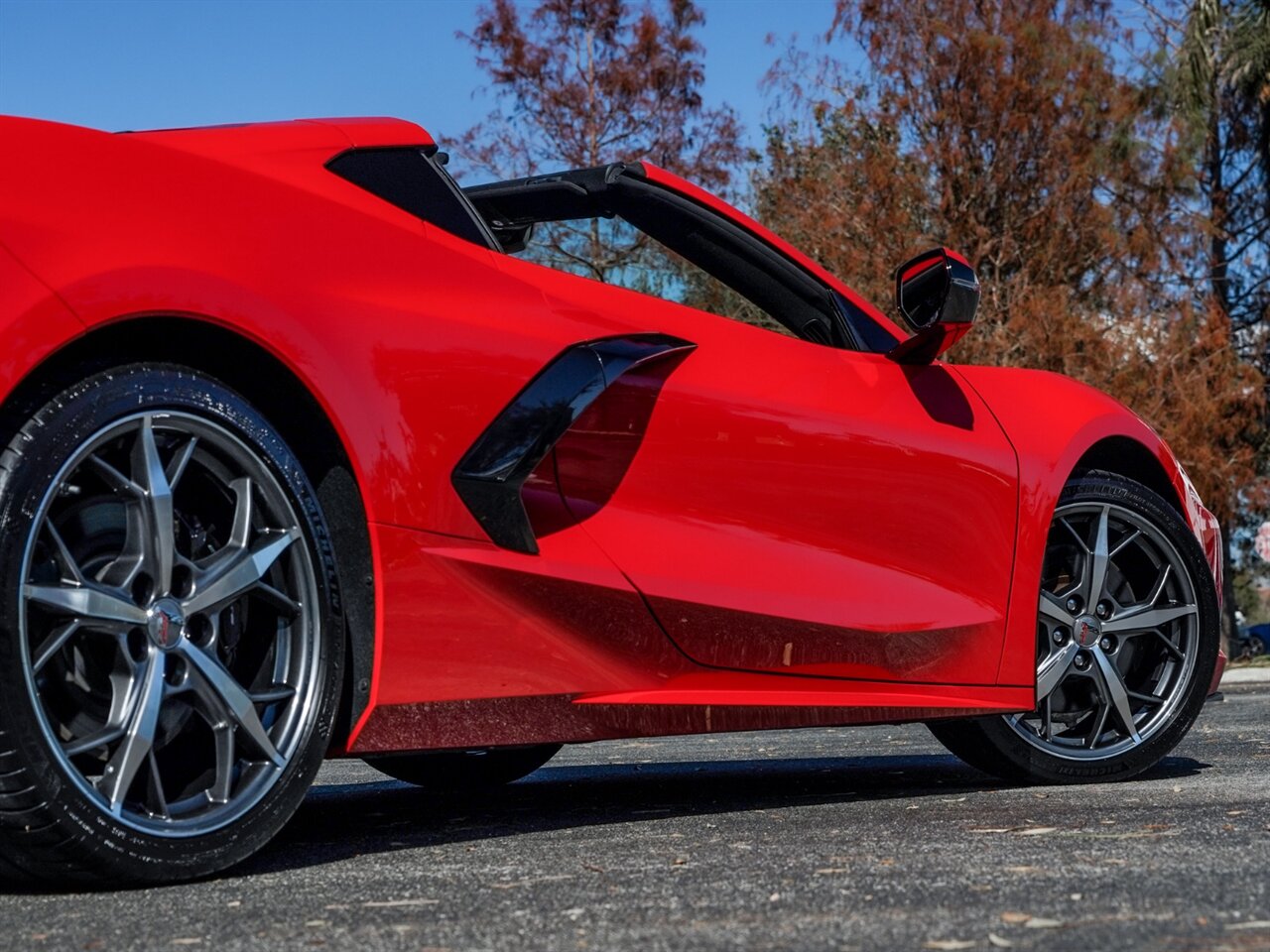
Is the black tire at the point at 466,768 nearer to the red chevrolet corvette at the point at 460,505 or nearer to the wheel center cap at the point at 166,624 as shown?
the red chevrolet corvette at the point at 460,505

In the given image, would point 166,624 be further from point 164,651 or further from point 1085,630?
point 1085,630

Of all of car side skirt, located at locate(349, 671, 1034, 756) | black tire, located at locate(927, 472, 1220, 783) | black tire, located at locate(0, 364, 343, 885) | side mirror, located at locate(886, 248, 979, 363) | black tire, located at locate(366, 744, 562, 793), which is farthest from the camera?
black tire, located at locate(366, 744, 562, 793)

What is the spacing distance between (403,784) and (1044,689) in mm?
2158

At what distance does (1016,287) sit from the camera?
715 inches

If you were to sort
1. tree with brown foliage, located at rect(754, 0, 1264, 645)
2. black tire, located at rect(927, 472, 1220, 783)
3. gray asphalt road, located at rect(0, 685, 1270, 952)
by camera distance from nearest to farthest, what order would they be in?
gray asphalt road, located at rect(0, 685, 1270, 952) < black tire, located at rect(927, 472, 1220, 783) < tree with brown foliage, located at rect(754, 0, 1264, 645)

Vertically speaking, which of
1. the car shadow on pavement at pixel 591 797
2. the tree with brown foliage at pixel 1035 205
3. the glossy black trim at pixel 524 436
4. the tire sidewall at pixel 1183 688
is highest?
the tree with brown foliage at pixel 1035 205

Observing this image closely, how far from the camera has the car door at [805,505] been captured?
3527 mm

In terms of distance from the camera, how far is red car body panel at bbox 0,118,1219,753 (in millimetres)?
2852

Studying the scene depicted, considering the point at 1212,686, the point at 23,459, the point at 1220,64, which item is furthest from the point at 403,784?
the point at 1220,64

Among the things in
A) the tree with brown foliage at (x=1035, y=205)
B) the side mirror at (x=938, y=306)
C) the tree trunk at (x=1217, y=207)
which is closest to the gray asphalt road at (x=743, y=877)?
the side mirror at (x=938, y=306)

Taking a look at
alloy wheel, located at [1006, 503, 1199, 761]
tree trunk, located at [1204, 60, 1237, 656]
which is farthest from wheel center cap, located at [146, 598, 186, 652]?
tree trunk, located at [1204, 60, 1237, 656]

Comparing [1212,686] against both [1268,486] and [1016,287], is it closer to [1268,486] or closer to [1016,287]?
[1016,287]

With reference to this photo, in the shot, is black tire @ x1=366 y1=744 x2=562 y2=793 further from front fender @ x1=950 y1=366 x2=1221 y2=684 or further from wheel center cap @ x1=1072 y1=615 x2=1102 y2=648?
wheel center cap @ x1=1072 y1=615 x2=1102 y2=648

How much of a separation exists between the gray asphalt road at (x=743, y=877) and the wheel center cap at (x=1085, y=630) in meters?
0.39
